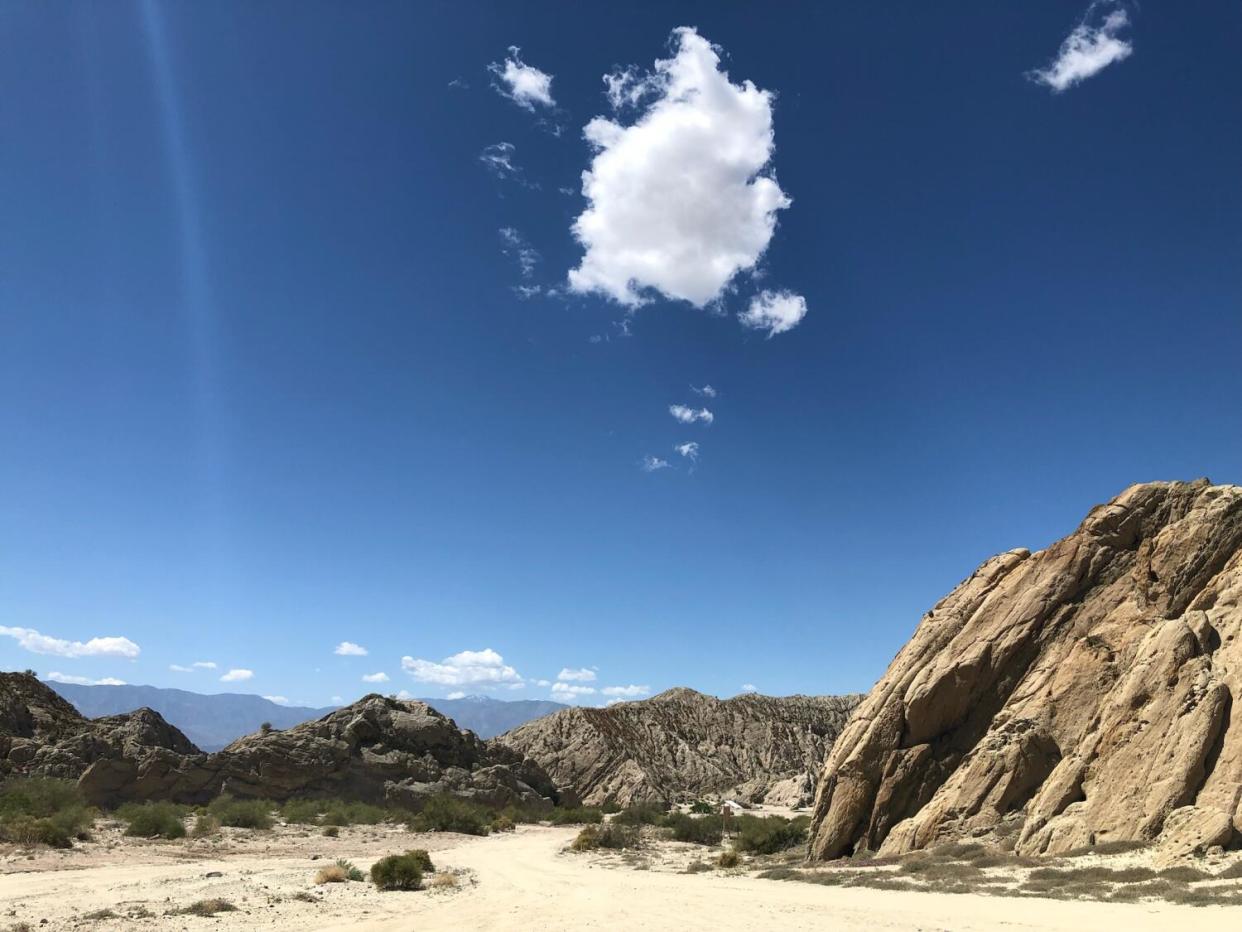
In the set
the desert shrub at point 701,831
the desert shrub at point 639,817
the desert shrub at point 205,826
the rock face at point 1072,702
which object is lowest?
the desert shrub at point 205,826

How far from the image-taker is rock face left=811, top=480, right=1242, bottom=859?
58.9 feet

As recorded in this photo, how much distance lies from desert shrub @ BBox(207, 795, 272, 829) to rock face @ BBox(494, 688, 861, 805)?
34287mm

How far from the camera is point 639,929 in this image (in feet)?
43.9

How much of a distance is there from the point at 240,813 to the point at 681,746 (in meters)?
51.6

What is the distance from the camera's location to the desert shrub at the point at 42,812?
24078mm

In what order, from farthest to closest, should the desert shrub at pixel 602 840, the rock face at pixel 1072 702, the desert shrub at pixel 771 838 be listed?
the desert shrub at pixel 602 840 → the desert shrub at pixel 771 838 → the rock face at pixel 1072 702

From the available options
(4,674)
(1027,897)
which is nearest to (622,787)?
(4,674)

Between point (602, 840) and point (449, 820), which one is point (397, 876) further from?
point (449, 820)

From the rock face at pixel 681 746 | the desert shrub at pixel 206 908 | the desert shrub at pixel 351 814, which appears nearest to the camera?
the desert shrub at pixel 206 908

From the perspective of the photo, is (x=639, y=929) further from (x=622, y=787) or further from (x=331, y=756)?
(x=622, y=787)

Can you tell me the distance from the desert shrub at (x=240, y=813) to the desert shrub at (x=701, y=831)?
63.5ft

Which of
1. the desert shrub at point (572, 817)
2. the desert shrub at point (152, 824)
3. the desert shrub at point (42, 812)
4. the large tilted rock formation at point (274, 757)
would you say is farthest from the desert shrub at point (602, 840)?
the desert shrub at point (42, 812)

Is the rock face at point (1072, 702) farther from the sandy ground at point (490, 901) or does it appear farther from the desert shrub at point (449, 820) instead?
the desert shrub at point (449, 820)

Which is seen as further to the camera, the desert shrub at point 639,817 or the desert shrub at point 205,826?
the desert shrub at point 639,817
